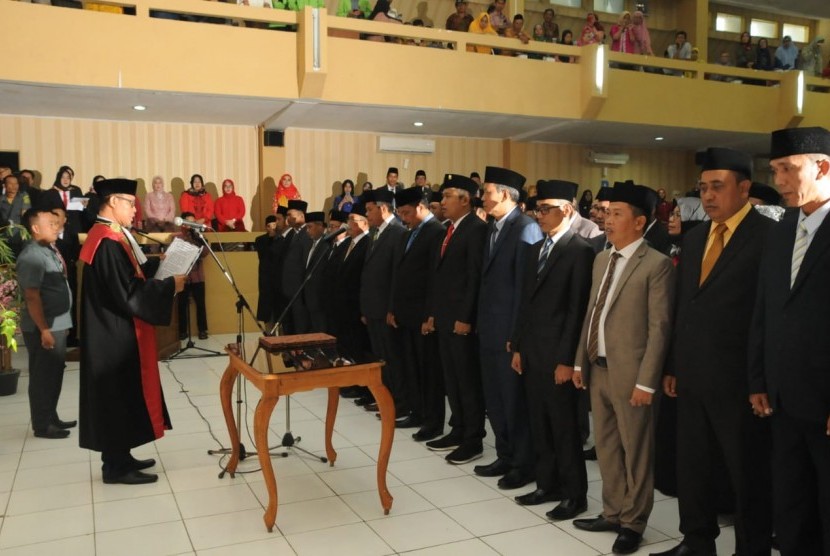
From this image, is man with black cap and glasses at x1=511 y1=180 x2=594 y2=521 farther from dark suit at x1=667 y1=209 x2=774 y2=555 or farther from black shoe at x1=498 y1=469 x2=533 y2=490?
dark suit at x1=667 y1=209 x2=774 y2=555

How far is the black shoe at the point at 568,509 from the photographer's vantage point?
11.0 ft

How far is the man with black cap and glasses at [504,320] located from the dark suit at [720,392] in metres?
1.11

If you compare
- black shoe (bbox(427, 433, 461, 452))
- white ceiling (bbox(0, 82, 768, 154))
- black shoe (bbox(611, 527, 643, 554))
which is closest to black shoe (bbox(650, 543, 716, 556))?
black shoe (bbox(611, 527, 643, 554))

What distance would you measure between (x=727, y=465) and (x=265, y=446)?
1.99 meters

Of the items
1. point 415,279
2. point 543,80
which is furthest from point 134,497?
point 543,80

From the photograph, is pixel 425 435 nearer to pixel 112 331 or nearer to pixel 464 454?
pixel 464 454

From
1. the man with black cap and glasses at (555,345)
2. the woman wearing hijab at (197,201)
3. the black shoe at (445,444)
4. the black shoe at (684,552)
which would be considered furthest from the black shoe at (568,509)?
the woman wearing hijab at (197,201)

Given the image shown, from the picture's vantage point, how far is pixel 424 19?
13602 millimetres

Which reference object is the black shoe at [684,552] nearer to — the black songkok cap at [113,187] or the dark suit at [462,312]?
the dark suit at [462,312]

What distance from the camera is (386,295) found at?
5293 millimetres

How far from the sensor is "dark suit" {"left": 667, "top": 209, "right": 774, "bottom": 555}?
267cm

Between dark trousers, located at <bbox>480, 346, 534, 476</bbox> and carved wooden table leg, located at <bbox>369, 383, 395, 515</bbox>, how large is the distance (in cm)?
74

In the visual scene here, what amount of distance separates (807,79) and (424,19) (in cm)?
723

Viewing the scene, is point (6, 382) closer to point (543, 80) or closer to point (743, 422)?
point (743, 422)
